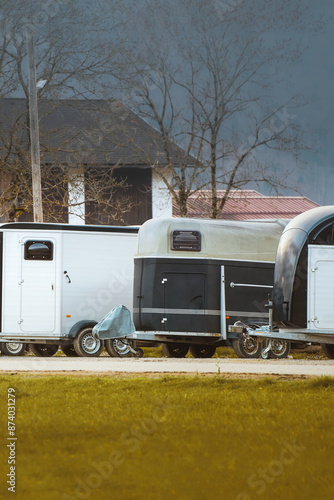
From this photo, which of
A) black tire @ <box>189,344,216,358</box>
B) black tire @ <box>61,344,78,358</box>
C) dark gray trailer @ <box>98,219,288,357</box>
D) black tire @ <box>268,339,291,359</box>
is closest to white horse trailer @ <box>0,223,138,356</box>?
dark gray trailer @ <box>98,219,288,357</box>

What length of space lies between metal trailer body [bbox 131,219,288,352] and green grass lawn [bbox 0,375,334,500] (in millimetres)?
7294

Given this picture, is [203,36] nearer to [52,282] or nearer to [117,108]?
[117,108]

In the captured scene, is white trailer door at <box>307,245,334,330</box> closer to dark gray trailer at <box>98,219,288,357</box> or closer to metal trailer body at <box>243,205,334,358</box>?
metal trailer body at <box>243,205,334,358</box>

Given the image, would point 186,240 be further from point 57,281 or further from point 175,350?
point 175,350

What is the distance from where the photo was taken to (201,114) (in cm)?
3547

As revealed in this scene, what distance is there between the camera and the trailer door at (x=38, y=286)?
71.1 ft

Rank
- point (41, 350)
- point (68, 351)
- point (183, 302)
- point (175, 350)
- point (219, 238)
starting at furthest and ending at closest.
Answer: point (68, 351) < point (41, 350) < point (175, 350) < point (219, 238) < point (183, 302)

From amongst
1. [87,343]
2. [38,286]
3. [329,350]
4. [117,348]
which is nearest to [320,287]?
[329,350]

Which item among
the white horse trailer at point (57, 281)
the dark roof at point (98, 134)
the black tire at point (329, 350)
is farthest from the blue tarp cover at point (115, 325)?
the dark roof at point (98, 134)

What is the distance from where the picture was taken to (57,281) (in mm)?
21906

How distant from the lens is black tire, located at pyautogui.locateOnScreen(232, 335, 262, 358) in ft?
70.9

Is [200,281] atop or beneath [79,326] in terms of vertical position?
atop

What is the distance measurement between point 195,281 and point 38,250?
3840 mm

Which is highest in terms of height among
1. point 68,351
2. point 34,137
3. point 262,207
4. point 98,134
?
point 98,134
